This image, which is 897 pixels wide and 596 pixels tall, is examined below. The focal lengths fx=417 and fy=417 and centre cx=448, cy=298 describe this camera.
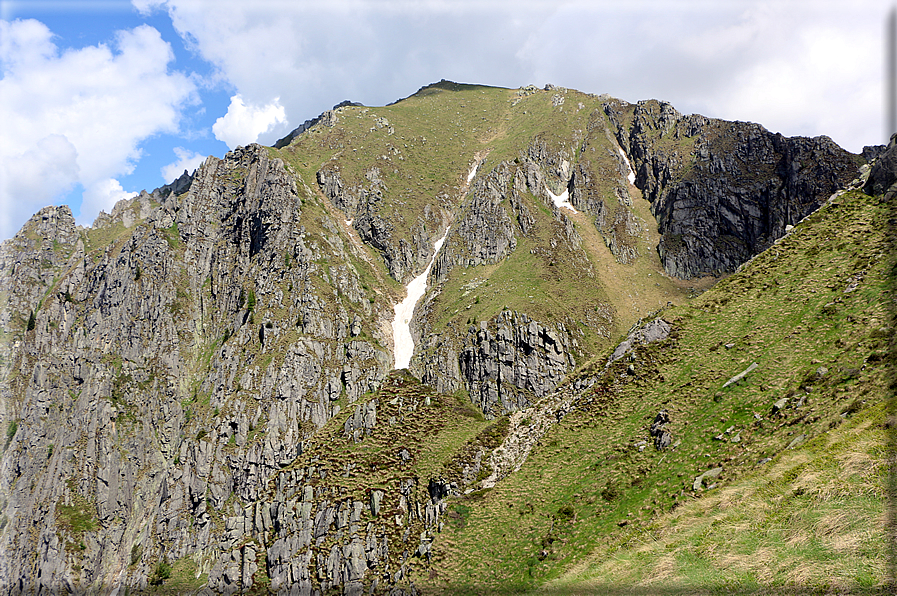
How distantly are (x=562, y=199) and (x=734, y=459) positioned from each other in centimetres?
10477

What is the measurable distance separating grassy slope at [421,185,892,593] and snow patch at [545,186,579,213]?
253 ft

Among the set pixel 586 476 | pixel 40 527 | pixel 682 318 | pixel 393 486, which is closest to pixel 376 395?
pixel 393 486

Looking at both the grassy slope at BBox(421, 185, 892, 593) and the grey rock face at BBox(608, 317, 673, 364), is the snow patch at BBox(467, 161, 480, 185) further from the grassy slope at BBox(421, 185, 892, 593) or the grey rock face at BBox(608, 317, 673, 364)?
the grassy slope at BBox(421, 185, 892, 593)

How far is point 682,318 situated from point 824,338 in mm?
15182

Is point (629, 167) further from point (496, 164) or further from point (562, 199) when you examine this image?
point (496, 164)

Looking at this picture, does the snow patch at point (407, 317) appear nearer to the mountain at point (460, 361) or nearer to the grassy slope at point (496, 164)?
the mountain at point (460, 361)

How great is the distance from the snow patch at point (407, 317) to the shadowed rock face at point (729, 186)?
2337 inches

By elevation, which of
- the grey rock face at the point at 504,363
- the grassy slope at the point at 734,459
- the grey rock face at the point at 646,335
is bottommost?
the grassy slope at the point at 734,459

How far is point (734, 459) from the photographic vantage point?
80.8ft

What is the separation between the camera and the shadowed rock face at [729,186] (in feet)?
308

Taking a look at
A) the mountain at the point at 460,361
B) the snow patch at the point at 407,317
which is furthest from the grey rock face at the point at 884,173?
the snow patch at the point at 407,317

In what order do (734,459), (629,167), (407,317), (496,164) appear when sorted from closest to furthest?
(734,459) → (407,317) → (496,164) → (629,167)

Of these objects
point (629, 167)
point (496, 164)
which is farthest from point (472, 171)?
point (629, 167)

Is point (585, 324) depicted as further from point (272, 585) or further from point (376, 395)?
point (272, 585)
